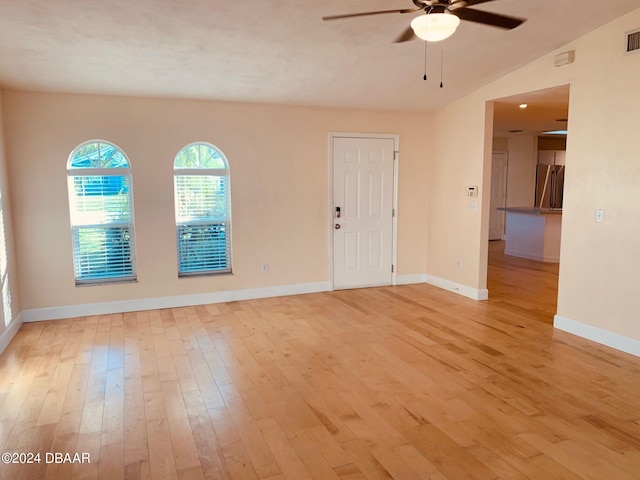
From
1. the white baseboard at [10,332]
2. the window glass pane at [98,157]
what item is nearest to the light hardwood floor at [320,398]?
the white baseboard at [10,332]

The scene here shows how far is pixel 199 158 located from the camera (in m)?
5.68

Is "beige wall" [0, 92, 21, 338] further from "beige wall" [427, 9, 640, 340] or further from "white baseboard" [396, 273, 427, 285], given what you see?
"beige wall" [427, 9, 640, 340]

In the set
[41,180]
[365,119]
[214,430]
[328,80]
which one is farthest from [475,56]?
[41,180]

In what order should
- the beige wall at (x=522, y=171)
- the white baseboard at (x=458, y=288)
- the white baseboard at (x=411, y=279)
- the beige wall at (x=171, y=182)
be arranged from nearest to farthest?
the beige wall at (x=171, y=182)
the white baseboard at (x=458, y=288)
the white baseboard at (x=411, y=279)
the beige wall at (x=522, y=171)

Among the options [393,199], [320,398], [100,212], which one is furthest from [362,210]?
[320,398]

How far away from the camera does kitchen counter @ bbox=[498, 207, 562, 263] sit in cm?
847

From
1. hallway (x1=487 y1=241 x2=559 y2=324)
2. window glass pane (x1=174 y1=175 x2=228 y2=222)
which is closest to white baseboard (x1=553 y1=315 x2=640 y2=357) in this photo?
hallway (x1=487 y1=241 x2=559 y2=324)

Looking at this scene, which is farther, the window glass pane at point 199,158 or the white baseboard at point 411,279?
the white baseboard at point 411,279

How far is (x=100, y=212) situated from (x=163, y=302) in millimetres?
1291

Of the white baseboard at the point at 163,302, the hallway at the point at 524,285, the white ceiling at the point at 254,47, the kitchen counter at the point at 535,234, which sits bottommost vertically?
the hallway at the point at 524,285

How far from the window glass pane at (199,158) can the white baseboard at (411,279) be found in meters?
3.00

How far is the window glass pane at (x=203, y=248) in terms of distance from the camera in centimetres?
575

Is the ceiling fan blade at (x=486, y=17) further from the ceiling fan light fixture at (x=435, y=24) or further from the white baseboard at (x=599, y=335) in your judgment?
the white baseboard at (x=599, y=335)

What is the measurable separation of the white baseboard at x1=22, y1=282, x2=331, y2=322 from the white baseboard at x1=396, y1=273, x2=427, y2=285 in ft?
3.69
